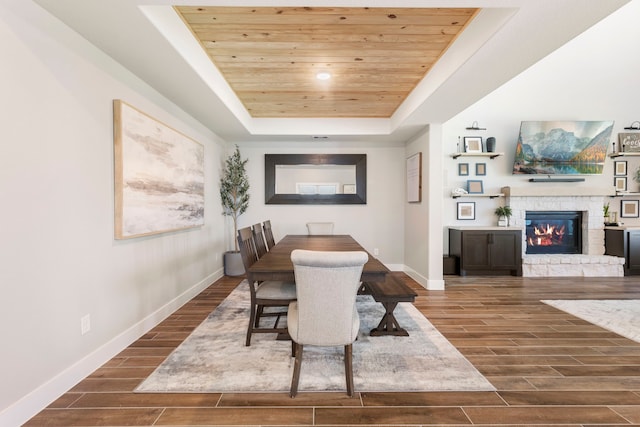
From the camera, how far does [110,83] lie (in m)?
2.27

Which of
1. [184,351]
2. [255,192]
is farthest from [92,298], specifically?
[255,192]

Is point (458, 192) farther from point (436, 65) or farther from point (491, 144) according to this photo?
point (436, 65)

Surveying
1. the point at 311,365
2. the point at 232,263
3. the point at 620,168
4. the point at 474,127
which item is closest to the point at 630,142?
the point at 620,168

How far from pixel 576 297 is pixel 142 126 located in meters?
Answer: 5.26

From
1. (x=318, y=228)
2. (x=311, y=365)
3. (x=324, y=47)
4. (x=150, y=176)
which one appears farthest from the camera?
(x=318, y=228)

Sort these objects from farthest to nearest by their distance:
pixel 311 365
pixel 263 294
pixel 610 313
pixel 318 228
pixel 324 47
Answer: pixel 318 228 < pixel 610 313 < pixel 324 47 < pixel 263 294 < pixel 311 365

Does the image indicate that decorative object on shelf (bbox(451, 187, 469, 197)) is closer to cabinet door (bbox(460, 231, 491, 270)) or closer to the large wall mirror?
cabinet door (bbox(460, 231, 491, 270))

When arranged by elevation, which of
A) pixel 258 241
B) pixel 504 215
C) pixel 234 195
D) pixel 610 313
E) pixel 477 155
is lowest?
pixel 610 313

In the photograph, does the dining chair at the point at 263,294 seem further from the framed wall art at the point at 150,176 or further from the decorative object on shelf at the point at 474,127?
the decorative object on shelf at the point at 474,127

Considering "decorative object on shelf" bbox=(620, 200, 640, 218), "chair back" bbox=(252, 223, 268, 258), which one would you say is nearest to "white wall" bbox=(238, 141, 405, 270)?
"chair back" bbox=(252, 223, 268, 258)

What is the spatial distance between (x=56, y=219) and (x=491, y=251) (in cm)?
538

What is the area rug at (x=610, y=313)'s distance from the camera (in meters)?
2.76

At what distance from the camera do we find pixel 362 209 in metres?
5.27

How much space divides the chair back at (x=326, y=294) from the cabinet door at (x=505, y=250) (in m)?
4.03
